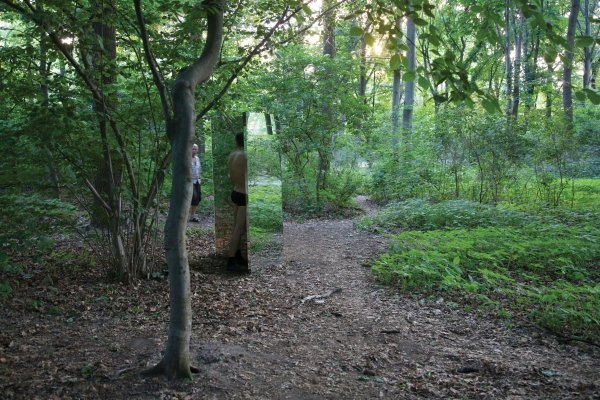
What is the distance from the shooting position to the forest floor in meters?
3.23

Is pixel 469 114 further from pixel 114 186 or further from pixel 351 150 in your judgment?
pixel 114 186

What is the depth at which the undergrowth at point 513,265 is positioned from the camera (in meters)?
4.93

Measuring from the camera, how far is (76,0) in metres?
4.71

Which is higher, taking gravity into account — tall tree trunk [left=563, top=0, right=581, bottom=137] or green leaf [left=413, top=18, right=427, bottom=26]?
tall tree trunk [left=563, top=0, right=581, bottom=137]

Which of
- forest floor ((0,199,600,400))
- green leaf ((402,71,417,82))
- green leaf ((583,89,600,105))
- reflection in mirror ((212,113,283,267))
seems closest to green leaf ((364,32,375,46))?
green leaf ((402,71,417,82))

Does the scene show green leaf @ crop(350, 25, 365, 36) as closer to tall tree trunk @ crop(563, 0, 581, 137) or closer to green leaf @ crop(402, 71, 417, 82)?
green leaf @ crop(402, 71, 417, 82)

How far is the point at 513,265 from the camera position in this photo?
6.76 metres

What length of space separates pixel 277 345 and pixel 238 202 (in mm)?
2976

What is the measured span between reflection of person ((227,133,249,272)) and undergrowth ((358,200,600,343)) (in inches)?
79.1

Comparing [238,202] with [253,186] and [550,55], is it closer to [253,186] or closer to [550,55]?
[253,186]

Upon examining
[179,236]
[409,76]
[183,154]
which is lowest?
[179,236]

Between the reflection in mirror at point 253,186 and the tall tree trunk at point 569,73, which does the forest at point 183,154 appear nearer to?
the reflection in mirror at point 253,186

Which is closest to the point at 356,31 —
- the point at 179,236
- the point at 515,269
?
the point at 179,236

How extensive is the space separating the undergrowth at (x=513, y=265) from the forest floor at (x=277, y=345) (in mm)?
334
